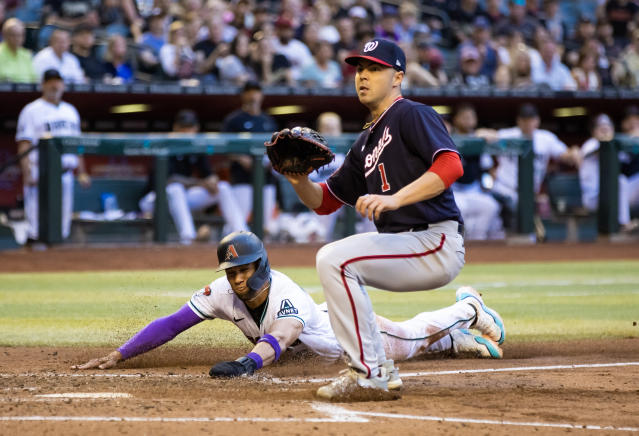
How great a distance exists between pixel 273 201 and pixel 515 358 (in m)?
6.48

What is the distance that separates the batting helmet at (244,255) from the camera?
4305 mm

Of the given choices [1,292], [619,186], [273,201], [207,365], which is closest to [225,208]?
[273,201]

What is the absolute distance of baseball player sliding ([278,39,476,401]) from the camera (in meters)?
3.62

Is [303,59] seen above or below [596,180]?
above

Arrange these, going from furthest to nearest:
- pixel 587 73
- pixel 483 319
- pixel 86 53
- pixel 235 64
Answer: pixel 587 73, pixel 235 64, pixel 86 53, pixel 483 319

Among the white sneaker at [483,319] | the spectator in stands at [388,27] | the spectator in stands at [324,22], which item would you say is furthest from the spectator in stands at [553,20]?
the white sneaker at [483,319]

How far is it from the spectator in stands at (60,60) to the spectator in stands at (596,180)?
6.93 metres

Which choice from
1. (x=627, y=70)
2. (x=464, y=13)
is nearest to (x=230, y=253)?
(x=627, y=70)

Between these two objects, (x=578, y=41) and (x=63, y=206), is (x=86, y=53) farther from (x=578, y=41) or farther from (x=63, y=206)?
(x=578, y=41)

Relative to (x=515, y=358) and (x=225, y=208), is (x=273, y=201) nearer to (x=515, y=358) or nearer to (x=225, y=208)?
(x=225, y=208)

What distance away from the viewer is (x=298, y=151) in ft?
12.6

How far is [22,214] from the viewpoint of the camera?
10586 mm

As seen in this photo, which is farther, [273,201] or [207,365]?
[273,201]

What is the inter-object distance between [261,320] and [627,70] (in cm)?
1266
